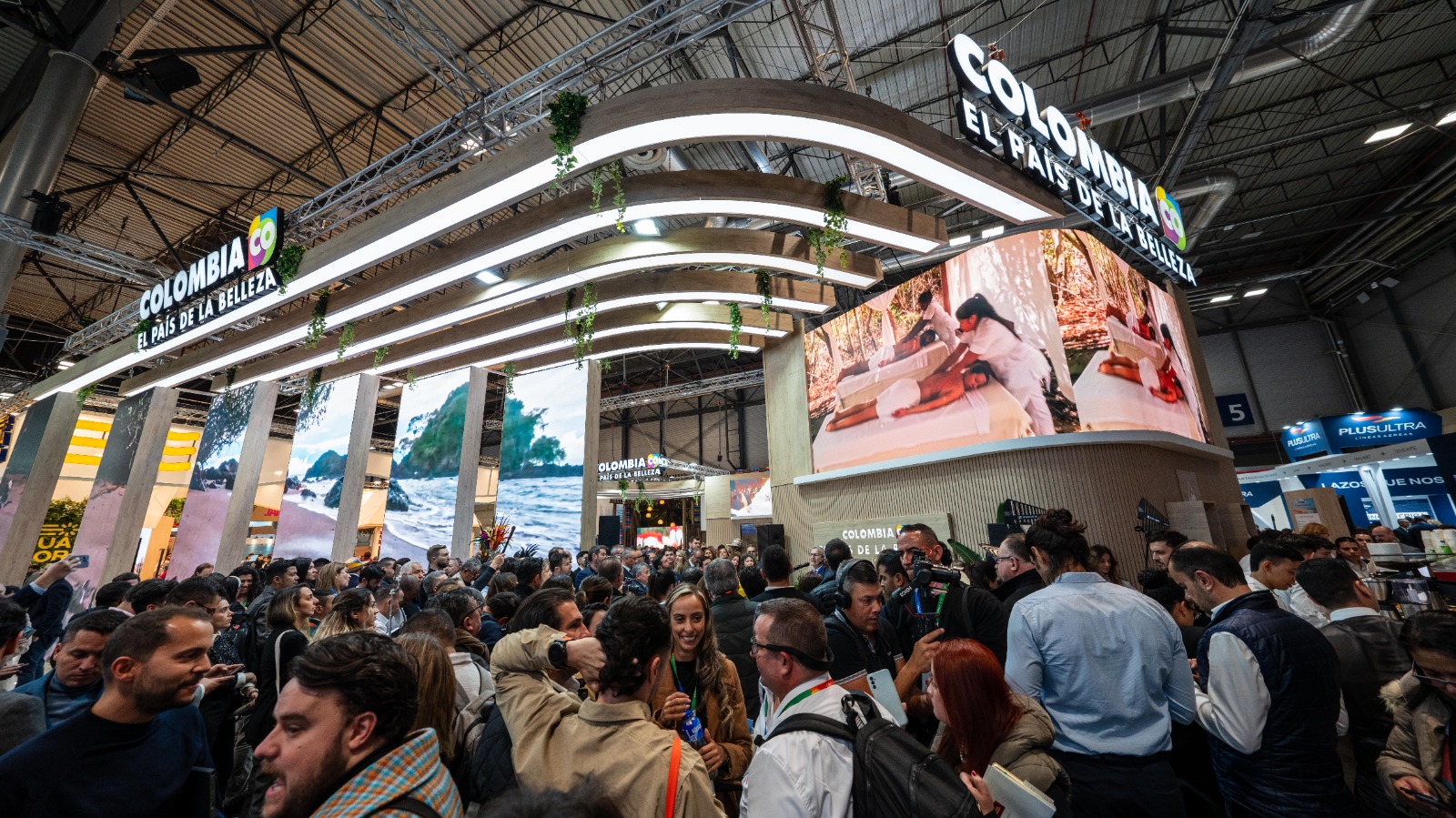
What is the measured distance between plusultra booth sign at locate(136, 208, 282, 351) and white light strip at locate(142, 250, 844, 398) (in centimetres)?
119

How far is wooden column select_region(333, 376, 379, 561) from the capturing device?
1072 centimetres

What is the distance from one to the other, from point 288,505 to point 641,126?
11335 millimetres

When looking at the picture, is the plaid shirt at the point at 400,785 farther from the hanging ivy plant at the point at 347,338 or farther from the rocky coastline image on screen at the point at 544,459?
the hanging ivy plant at the point at 347,338

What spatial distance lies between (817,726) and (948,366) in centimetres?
765

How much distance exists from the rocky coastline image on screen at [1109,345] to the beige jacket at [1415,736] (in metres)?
5.64

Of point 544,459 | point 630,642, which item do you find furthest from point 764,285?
point 630,642

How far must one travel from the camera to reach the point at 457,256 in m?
7.11

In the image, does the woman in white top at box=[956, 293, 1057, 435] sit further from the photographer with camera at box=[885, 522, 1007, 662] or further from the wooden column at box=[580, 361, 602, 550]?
the wooden column at box=[580, 361, 602, 550]

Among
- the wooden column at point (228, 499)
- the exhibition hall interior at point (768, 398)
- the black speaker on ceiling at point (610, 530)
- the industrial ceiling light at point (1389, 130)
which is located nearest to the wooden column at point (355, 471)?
the exhibition hall interior at point (768, 398)

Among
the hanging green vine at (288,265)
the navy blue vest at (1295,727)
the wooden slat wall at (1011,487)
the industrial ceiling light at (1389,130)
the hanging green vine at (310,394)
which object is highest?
the industrial ceiling light at (1389,130)

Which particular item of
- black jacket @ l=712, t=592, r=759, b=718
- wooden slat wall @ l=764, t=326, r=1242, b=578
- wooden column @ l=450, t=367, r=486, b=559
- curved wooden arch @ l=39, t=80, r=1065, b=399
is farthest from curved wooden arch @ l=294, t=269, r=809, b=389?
black jacket @ l=712, t=592, r=759, b=718

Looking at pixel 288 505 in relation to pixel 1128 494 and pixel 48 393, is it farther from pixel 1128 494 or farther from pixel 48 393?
pixel 1128 494

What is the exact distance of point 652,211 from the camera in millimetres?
6133

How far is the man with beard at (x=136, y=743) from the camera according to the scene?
1378mm
